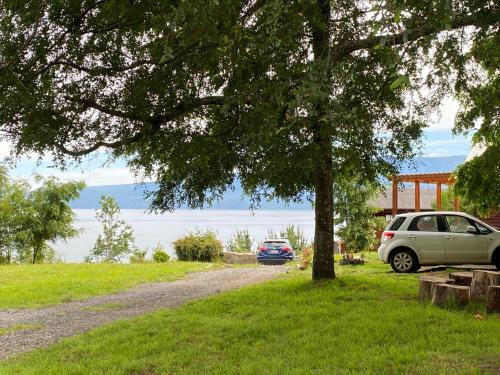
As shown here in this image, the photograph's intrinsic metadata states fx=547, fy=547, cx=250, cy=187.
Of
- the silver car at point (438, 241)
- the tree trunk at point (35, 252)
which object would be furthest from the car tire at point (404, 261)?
the tree trunk at point (35, 252)

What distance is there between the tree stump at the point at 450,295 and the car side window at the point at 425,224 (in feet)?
18.6

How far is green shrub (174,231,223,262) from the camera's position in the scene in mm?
26125

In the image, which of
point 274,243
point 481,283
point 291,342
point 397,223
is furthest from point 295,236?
point 291,342

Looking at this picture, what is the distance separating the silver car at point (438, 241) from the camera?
1427cm

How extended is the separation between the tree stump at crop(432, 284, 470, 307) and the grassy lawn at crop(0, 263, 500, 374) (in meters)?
0.21

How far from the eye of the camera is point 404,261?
14.9m

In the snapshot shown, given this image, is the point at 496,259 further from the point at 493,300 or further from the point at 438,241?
the point at 493,300

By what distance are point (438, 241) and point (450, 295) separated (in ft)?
18.5


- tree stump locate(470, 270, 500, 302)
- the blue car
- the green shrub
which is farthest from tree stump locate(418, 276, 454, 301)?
the blue car

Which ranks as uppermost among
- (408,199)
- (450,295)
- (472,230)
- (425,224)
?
(408,199)

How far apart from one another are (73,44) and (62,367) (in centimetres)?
464

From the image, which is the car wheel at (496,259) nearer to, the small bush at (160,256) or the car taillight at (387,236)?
the car taillight at (387,236)

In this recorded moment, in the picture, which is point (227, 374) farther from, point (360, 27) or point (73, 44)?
point (360, 27)

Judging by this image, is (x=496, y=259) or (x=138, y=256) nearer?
(x=496, y=259)
